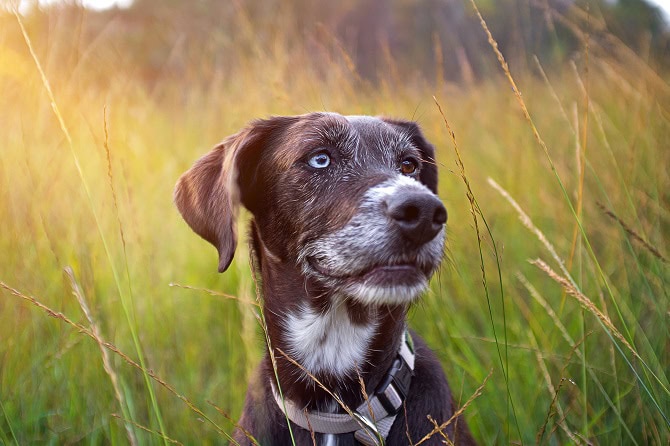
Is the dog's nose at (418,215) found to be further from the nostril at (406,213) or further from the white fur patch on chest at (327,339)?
the white fur patch on chest at (327,339)

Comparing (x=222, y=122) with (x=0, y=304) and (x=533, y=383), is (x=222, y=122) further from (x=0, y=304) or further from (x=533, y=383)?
(x=533, y=383)

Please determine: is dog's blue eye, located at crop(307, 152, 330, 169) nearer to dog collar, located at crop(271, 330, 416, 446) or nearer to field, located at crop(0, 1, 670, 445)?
field, located at crop(0, 1, 670, 445)

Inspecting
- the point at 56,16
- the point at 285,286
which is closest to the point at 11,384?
the point at 285,286

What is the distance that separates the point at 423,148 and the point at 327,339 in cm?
117

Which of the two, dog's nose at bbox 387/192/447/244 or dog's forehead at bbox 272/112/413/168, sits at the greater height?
dog's nose at bbox 387/192/447/244

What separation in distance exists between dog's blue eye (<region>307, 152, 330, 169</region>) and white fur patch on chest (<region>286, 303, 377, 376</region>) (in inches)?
23.4

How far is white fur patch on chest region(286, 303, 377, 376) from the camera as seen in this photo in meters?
2.42

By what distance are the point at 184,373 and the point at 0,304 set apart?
0.92 m

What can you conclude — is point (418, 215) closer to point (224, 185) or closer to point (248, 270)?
point (224, 185)

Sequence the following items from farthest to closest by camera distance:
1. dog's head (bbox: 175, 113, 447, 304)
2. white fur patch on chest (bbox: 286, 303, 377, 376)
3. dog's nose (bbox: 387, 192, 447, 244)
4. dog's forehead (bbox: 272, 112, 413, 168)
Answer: dog's forehead (bbox: 272, 112, 413, 168)
white fur patch on chest (bbox: 286, 303, 377, 376)
dog's head (bbox: 175, 113, 447, 304)
dog's nose (bbox: 387, 192, 447, 244)

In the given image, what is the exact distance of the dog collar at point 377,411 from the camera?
2.16 metres

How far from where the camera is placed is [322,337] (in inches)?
98.8

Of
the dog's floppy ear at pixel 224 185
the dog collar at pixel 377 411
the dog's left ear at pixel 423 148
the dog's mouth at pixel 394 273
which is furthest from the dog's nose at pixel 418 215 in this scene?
the dog's left ear at pixel 423 148

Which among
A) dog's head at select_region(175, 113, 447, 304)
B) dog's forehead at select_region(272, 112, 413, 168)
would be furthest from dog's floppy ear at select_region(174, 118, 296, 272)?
dog's forehead at select_region(272, 112, 413, 168)
